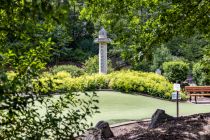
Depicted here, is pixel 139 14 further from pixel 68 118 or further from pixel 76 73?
pixel 76 73

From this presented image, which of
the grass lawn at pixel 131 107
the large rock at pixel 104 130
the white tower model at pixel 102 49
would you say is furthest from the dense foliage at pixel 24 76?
the white tower model at pixel 102 49

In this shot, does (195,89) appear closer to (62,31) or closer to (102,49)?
(102,49)

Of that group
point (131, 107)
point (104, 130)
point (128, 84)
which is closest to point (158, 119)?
point (104, 130)

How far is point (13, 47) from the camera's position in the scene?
109 inches

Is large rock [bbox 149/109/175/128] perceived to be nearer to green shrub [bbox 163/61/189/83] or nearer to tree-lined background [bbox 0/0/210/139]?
tree-lined background [bbox 0/0/210/139]

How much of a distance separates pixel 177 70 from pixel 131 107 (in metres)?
8.85

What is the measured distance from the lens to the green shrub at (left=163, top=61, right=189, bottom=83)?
2155 centimetres

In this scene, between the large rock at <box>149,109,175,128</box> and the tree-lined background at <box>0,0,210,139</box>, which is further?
the large rock at <box>149,109,175,128</box>

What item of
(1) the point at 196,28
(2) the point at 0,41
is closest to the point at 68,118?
(2) the point at 0,41

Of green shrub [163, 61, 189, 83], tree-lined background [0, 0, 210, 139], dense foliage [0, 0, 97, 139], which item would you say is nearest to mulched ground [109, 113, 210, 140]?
tree-lined background [0, 0, 210, 139]

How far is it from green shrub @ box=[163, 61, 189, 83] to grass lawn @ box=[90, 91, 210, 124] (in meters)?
5.63

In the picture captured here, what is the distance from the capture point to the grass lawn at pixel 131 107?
1147 cm

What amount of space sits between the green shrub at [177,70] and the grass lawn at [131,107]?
5.63 meters

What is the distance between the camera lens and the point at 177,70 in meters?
21.7
